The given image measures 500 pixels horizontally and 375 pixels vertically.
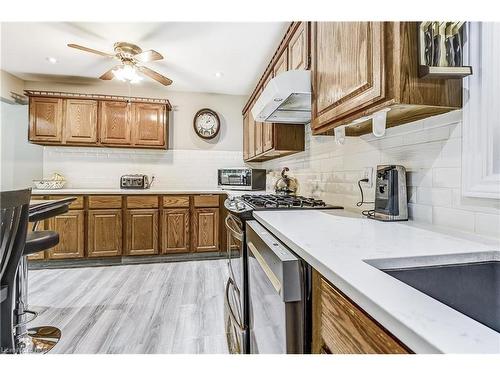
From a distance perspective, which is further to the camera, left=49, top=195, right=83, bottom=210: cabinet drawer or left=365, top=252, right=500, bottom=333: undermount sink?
left=49, top=195, right=83, bottom=210: cabinet drawer

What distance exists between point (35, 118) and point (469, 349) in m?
4.45

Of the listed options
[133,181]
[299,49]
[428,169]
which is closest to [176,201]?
[133,181]

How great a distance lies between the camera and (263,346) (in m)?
1.02

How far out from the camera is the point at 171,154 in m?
4.02

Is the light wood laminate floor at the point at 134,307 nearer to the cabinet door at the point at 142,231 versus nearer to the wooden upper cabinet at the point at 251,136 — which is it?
the cabinet door at the point at 142,231

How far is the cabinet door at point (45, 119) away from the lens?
334 cm

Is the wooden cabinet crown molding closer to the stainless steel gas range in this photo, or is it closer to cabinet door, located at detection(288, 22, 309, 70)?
cabinet door, located at detection(288, 22, 309, 70)

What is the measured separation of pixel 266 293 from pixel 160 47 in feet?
9.02

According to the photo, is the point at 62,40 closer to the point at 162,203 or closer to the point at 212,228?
the point at 162,203

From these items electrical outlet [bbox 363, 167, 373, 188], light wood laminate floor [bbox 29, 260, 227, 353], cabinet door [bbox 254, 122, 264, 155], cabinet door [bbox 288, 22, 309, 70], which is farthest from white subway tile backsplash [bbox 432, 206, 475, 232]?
cabinet door [bbox 254, 122, 264, 155]

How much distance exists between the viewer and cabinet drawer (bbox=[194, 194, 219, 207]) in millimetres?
3477

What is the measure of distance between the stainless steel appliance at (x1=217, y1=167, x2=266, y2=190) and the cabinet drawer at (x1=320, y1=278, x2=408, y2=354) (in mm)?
2858

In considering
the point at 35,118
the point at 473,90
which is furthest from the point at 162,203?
the point at 473,90

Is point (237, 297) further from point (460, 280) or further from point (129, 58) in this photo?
point (129, 58)
